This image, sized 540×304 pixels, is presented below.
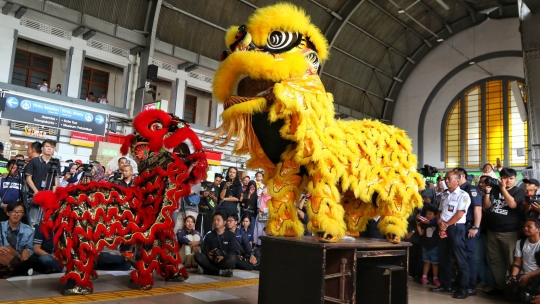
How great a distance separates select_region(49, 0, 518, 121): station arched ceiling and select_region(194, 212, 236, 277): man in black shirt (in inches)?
306

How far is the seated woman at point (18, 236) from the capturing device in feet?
13.7

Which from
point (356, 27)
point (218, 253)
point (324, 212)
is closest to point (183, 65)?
point (356, 27)

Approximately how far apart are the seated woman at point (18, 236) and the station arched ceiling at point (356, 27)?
730cm

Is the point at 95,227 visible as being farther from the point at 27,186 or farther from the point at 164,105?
the point at 164,105

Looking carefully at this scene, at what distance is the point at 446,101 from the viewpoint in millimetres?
16750

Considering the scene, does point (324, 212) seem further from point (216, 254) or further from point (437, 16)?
point (437, 16)

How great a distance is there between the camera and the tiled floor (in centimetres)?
334

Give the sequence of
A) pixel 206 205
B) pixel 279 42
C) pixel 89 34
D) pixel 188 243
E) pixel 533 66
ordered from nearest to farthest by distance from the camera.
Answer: pixel 279 42, pixel 188 243, pixel 206 205, pixel 533 66, pixel 89 34

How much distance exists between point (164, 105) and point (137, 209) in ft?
22.2

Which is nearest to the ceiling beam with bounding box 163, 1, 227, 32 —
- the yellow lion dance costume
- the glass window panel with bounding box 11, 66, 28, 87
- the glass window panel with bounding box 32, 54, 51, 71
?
the glass window panel with bounding box 32, 54, 51, 71

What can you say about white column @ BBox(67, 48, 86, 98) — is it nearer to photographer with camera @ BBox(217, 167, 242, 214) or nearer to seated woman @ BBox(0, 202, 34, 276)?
photographer with camera @ BBox(217, 167, 242, 214)

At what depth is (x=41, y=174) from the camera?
5012mm

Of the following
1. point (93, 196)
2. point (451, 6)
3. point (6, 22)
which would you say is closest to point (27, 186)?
point (93, 196)

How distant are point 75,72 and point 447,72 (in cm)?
1392
